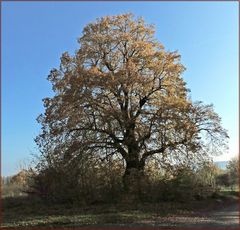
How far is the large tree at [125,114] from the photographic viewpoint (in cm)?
3081

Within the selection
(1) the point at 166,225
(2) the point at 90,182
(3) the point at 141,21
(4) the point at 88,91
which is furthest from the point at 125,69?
(1) the point at 166,225

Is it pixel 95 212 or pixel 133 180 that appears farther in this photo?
pixel 133 180

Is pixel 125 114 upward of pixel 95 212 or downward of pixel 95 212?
upward

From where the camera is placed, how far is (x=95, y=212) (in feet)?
78.2

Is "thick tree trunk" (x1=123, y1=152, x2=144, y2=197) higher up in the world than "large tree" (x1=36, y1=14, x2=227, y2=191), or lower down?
lower down

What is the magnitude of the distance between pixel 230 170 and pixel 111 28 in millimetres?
18474

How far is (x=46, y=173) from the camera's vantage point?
2978 centimetres

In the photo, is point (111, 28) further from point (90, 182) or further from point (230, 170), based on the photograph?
point (230, 170)

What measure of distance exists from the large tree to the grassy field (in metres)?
3.54

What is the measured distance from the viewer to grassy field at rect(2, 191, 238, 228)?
766 inches

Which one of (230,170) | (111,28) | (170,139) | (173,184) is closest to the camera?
(173,184)

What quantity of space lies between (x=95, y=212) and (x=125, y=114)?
9482 millimetres

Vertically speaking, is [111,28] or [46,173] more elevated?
[111,28]

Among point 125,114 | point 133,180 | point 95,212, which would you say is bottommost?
point 95,212
